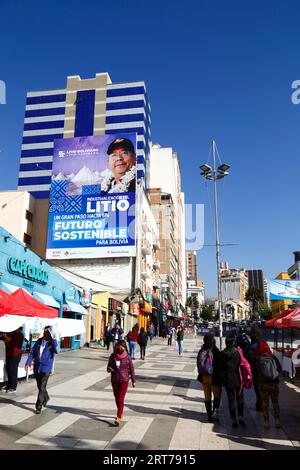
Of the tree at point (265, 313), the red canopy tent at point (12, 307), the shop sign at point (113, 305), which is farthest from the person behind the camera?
the tree at point (265, 313)

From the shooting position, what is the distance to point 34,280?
21469 millimetres

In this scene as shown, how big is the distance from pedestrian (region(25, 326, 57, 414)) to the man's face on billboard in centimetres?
3280

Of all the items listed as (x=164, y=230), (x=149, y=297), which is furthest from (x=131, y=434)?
(x=164, y=230)

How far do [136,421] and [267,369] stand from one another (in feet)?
8.95

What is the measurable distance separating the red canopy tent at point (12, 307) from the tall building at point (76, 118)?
162 ft

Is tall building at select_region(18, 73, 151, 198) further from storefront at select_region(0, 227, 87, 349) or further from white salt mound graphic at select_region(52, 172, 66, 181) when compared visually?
storefront at select_region(0, 227, 87, 349)

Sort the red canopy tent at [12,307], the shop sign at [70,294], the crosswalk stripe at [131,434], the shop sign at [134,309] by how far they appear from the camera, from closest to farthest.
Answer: the crosswalk stripe at [131,434] < the red canopy tent at [12,307] < the shop sign at [70,294] < the shop sign at [134,309]

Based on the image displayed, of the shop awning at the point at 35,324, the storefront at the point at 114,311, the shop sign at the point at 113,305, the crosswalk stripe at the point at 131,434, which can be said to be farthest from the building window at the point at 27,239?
the crosswalk stripe at the point at 131,434

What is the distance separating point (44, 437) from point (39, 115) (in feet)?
219

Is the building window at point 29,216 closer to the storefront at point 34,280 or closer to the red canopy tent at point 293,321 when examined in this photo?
the storefront at point 34,280

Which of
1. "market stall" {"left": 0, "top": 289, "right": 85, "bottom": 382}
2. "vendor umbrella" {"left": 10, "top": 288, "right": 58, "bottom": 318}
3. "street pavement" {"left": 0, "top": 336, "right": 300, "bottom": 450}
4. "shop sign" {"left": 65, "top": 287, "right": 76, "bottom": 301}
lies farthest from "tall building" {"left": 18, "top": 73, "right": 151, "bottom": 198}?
"street pavement" {"left": 0, "top": 336, "right": 300, "bottom": 450}

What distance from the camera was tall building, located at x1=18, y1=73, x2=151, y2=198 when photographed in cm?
6069

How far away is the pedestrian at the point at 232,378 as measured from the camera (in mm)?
7238

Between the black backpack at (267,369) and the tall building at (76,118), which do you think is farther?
the tall building at (76,118)
